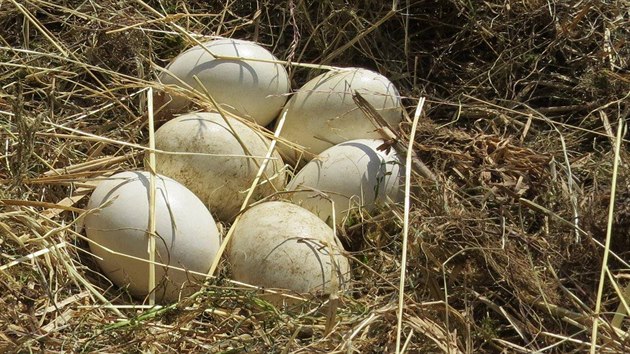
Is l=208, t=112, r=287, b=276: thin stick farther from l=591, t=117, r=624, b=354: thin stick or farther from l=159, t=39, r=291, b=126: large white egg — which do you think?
l=591, t=117, r=624, b=354: thin stick

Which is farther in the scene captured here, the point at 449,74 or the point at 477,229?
the point at 449,74

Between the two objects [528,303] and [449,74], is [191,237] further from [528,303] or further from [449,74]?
[449,74]

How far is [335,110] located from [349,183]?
0.26 m

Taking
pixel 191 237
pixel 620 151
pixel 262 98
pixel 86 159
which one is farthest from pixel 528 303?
pixel 86 159

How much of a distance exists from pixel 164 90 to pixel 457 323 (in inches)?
40.2

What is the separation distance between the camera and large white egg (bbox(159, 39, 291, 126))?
105 inches

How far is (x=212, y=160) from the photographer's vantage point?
8.09 ft

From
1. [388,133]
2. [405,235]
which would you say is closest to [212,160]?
[388,133]

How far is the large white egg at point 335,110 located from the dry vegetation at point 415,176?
0.10m

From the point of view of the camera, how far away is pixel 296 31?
9.70ft

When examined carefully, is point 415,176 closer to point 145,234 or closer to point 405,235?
point 405,235

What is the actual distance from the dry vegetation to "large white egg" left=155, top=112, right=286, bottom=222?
10 centimetres

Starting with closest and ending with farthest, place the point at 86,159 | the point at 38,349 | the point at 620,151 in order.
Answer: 1. the point at 38,349
2. the point at 620,151
3. the point at 86,159

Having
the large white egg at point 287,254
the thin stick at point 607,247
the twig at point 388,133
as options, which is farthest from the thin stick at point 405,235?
the thin stick at point 607,247
